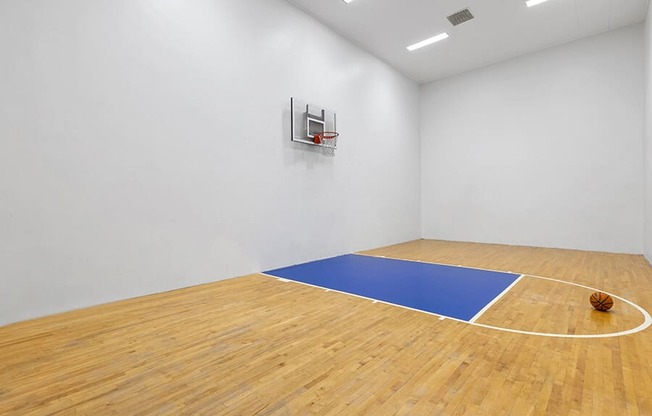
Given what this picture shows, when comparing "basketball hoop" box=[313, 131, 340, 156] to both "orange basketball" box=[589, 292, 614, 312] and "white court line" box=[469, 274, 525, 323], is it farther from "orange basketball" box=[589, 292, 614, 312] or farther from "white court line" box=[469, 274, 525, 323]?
"orange basketball" box=[589, 292, 614, 312]

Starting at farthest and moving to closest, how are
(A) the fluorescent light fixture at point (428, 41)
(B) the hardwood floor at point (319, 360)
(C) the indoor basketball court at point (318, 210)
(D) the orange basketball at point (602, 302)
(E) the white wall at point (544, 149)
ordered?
(A) the fluorescent light fixture at point (428, 41)
(E) the white wall at point (544, 149)
(D) the orange basketball at point (602, 302)
(C) the indoor basketball court at point (318, 210)
(B) the hardwood floor at point (319, 360)

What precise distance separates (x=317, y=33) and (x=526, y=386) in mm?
6037

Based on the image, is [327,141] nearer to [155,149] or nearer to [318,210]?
[318,210]

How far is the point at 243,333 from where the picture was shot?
254 centimetres

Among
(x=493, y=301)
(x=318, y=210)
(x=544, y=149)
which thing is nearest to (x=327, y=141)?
(x=318, y=210)

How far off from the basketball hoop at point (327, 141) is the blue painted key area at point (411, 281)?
2.08 meters

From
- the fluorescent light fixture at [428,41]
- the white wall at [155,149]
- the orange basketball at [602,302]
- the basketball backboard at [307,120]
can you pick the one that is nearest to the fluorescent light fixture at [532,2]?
the fluorescent light fixture at [428,41]

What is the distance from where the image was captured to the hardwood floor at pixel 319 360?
1628mm

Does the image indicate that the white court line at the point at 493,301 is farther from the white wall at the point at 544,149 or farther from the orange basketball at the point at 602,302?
the white wall at the point at 544,149

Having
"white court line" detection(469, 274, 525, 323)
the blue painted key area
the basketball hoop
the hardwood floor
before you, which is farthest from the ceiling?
the hardwood floor

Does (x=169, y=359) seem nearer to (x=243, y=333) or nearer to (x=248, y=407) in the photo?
(x=243, y=333)

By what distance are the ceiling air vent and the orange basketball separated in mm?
5086

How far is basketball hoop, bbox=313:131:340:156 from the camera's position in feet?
18.7

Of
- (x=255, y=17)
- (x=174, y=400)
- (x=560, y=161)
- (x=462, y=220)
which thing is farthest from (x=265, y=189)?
(x=560, y=161)
